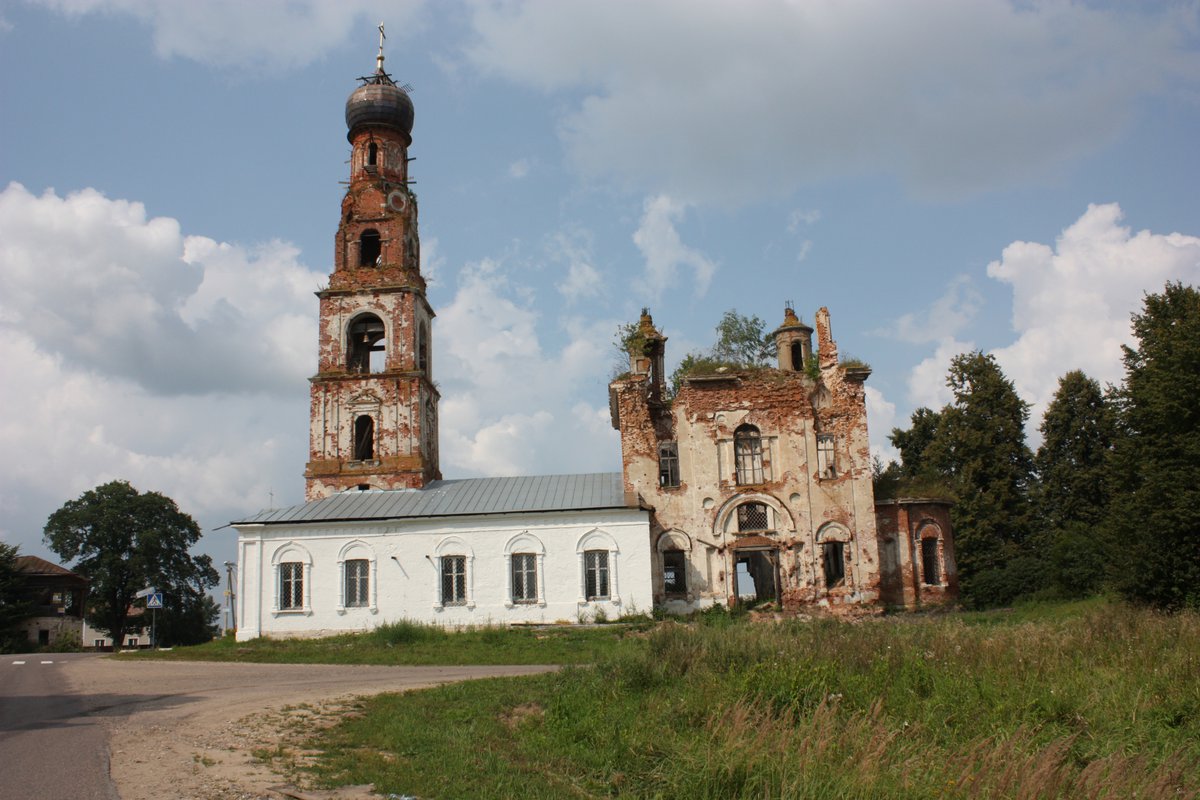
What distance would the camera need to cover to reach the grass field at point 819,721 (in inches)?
303

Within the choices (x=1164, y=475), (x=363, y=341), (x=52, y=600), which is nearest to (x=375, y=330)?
(x=363, y=341)

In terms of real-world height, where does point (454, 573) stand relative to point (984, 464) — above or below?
below

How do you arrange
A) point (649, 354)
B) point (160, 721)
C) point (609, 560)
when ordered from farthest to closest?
point (649, 354) → point (609, 560) → point (160, 721)

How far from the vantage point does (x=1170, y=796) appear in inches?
281

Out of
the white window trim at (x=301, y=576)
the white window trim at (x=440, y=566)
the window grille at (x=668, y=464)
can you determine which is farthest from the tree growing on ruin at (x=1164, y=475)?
the white window trim at (x=301, y=576)

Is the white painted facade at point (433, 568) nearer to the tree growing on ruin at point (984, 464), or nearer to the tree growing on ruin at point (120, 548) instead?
the tree growing on ruin at point (984, 464)

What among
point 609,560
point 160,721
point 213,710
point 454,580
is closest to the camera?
point 160,721

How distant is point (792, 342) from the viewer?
31344 mm

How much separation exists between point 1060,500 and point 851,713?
3507 cm

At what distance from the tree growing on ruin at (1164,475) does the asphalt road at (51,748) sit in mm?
21826

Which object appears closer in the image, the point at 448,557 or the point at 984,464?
the point at 448,557

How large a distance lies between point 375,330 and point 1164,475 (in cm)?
2596

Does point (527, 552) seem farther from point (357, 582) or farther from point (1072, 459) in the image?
point (1072, 459)

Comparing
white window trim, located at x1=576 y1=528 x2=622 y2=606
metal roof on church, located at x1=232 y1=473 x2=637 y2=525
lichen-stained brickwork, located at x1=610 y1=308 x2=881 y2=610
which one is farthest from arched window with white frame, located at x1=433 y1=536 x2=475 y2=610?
lichen-stained brickwork, located at x1=610 y1=308 x2=881 y2=610
